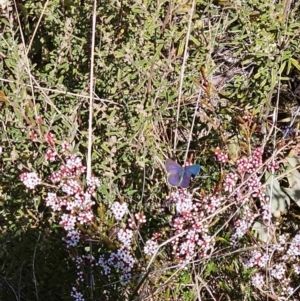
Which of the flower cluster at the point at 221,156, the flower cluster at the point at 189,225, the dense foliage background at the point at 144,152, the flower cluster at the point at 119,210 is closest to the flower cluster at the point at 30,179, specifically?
the dense foliage background at the point at 144,152

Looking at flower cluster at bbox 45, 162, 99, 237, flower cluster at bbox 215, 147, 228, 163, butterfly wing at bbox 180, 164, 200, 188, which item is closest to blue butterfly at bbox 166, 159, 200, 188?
butterfly wing at bbox 180, 164, 200, 188

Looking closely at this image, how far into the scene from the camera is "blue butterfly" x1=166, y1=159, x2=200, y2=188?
182cm

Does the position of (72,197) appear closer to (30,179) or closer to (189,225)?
(30,179)

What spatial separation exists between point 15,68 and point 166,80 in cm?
51

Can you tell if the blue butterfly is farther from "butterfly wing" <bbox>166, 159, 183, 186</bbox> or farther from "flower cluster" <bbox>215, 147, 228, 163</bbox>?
"flower cluster" <bbox>215, 147, 228, 163</bbox>

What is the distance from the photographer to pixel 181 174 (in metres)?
1.83

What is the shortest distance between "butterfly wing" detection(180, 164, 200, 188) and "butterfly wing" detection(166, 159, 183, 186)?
0.5 inches

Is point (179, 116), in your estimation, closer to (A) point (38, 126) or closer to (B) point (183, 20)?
(B) point (183, 20)

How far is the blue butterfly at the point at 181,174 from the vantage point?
182 centimetres

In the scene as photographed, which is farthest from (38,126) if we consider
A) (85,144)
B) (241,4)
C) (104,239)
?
(241,4)

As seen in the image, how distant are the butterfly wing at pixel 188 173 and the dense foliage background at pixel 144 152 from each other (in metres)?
0.05

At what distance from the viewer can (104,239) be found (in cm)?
183

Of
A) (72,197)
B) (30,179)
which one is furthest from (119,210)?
(30,179)

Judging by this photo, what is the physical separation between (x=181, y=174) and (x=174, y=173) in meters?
0.03
